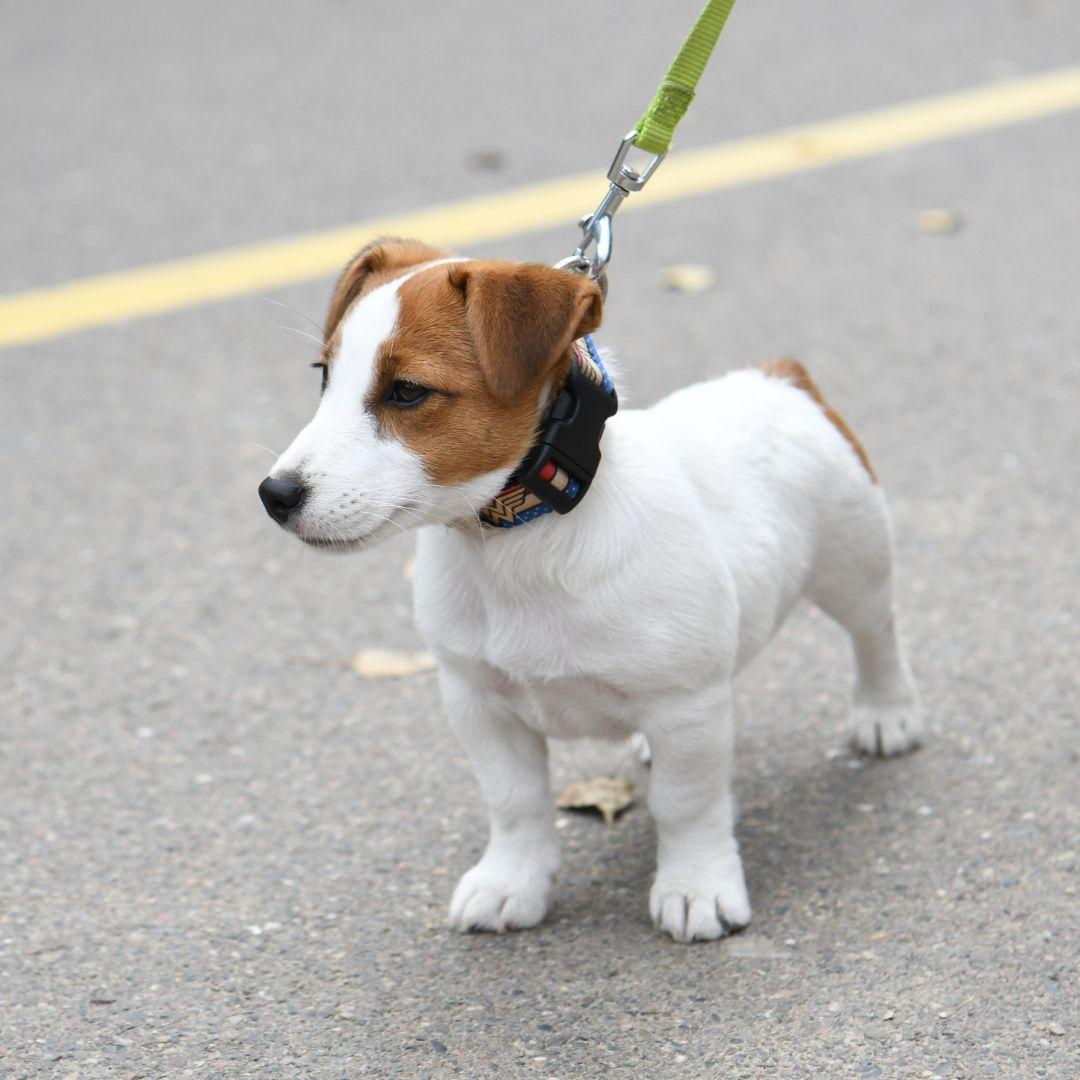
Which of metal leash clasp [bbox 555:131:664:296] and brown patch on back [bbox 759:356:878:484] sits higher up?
metal leash clasp [bbox 555:131:664:296]

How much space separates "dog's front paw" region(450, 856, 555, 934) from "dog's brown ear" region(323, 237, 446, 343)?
3.48 feet

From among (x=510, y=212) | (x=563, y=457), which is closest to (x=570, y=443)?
(x=563, y=457)

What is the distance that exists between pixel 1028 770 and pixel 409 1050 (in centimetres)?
149

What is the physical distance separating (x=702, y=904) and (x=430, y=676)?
48.3 inches

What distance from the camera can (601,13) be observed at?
8.84m

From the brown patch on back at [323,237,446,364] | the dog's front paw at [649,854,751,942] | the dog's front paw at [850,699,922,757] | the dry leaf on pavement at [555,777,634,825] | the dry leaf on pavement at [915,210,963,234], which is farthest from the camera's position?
the dry leaf on pavement at [915,210,963,234]

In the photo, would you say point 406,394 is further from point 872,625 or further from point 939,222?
point 939,222

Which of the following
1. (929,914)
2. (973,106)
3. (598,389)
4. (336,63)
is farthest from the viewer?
(336,63)

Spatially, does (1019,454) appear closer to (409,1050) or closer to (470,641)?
(470,641)

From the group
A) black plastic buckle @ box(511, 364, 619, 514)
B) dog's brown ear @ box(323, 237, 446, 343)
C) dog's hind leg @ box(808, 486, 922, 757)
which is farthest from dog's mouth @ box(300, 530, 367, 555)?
dog's hind leg @ box(808, 486, 922, 757)

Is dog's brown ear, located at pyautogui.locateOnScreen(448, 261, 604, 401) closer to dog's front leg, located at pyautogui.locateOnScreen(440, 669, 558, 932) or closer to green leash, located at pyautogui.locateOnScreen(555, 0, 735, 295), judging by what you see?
green leash, located at pyautogui.locateOnScreen(555, 0, 735, 295)

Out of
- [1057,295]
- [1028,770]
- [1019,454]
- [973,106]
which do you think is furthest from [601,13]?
[1028,770]

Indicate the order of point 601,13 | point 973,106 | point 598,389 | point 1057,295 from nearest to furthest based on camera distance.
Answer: point 598,389
point 1057,295
point 973,106
point 601,13

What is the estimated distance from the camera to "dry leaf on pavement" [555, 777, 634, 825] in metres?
3.38
